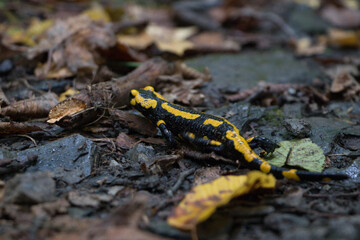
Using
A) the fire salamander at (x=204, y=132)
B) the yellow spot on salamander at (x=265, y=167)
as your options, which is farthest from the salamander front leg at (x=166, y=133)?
the yellow spot on salamander at (x=265, y=167)

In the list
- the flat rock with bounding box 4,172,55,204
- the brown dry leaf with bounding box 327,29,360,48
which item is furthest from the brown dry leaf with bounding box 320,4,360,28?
the flat rock with bounding box 4,172,55,204

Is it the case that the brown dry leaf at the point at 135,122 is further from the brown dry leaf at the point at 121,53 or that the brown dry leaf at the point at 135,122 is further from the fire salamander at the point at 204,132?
the brown dry leaf at the point at 121,53

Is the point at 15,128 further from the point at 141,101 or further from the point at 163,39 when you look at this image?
the point at 163,39

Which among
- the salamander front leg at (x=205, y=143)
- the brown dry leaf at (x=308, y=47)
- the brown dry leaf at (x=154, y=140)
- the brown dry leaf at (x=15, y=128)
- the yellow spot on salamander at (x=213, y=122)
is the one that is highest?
the brown dry leaf at (x=308, y=47)

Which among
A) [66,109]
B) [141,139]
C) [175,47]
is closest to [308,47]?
[175,47]

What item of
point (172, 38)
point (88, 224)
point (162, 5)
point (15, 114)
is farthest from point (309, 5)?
point (88, 224)

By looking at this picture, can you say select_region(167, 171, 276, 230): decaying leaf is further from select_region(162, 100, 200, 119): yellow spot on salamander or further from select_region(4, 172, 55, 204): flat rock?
select_region(162, 100, 200, 119): yellow spot on salamander
